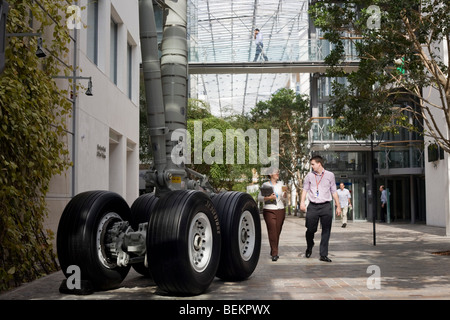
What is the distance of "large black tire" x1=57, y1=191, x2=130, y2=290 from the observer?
23.1 ft

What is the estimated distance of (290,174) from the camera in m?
39.1

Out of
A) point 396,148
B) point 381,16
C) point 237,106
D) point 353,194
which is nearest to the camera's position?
point 381,16

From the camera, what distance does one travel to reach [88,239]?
23.2 ft

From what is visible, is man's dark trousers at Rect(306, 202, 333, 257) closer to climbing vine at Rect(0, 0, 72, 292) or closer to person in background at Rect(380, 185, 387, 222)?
climbing vine at Rect(0, 0, 72, 292)

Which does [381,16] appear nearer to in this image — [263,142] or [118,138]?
[118,138]

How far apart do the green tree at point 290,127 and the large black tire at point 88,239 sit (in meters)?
31.5

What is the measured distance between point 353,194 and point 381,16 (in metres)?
21.0

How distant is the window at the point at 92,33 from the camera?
14517 mm

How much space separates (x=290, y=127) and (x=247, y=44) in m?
7.87

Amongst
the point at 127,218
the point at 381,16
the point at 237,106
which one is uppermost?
the point at 237,106

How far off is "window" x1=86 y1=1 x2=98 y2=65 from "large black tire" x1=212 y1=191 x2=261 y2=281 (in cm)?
737

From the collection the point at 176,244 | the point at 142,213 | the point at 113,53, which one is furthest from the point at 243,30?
Result: the point at 176,244
